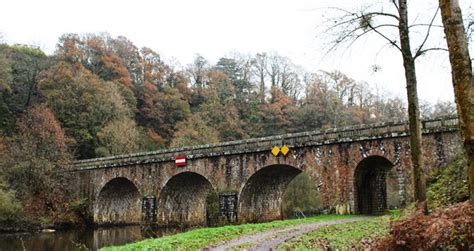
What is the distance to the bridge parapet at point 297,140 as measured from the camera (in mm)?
23391

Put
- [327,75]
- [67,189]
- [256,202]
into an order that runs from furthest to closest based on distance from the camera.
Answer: [327,75] < [67,189] < [256,202]

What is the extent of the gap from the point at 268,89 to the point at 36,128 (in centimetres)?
3627

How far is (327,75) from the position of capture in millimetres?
63031

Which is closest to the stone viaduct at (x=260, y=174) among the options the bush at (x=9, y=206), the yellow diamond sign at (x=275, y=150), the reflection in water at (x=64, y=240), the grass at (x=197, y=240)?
the yellow diamond sign at (x=275, y=150)

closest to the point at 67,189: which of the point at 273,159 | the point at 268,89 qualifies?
the point at 273,159

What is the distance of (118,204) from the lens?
4119cm

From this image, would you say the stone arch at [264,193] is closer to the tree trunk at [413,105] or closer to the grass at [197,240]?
the grass at [197,240]

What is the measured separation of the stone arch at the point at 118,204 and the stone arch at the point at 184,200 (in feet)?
13.9

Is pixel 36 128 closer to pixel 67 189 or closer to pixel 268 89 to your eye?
pixel 67 189

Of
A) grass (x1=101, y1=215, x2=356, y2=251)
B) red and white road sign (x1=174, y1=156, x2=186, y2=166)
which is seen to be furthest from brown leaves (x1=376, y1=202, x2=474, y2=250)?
red and white road sign (x1=174, y1=156, x2=186, y2=166)

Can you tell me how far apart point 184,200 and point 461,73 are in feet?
Answer: 107

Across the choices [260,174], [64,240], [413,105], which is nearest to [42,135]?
[64,240]

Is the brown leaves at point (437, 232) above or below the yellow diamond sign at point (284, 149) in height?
below

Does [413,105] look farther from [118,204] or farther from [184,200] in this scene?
[118,204]
